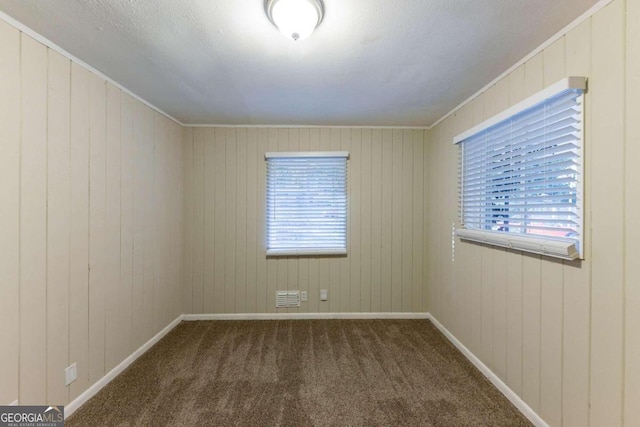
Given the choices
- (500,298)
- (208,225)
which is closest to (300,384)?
(500,298)

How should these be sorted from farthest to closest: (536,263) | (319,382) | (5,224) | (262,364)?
(262,364), (319,382), (536,263), (5,224)

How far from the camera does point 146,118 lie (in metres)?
2.52

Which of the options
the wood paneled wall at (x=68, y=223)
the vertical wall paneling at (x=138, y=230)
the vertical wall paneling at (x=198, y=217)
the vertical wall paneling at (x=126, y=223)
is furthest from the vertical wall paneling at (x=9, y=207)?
the vertical wall paneling at (x=198, y=217)

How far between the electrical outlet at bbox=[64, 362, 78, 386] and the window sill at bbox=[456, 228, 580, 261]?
3035 millimetres

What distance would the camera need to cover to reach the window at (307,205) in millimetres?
3225

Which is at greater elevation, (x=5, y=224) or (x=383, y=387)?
(x=5, y=224)

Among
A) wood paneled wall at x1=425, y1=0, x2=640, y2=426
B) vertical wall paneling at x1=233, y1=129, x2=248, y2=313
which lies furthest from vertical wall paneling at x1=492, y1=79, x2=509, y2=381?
vertical wall paneling at x1=233, y1=129, x2=248, y2=313

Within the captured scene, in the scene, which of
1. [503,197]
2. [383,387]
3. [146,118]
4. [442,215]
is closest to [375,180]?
[442,215]

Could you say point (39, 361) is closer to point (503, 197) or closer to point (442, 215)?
point (503, 197)

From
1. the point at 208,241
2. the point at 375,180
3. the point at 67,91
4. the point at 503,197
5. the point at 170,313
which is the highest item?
the point at 67,91

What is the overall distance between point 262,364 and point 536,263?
219cm

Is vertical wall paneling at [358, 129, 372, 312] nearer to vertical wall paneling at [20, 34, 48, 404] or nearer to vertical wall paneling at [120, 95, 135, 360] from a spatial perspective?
vertical wall paneling at [120, 95, 135, 360]

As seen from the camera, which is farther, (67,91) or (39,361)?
(67,91)

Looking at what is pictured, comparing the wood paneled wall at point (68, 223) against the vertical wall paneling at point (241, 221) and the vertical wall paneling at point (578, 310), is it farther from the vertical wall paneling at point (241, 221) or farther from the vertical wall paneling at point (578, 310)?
the vertical wall paneling at point (578, 310)
